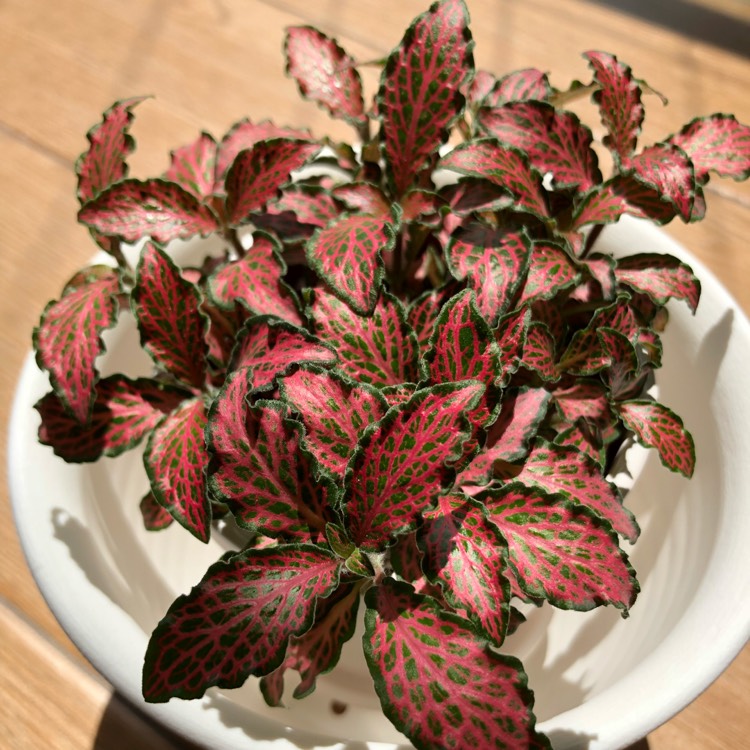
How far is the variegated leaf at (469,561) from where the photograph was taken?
50 cm

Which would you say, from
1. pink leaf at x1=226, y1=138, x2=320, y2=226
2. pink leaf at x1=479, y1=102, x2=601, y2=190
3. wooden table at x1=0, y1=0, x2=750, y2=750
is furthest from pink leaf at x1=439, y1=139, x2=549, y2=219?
wooden table at x1=0, y1=0, x2=750, y2=750

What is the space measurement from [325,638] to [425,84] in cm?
43

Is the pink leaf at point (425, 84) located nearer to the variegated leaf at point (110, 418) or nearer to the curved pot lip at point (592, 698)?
the variegated leaf at point (110, 418)

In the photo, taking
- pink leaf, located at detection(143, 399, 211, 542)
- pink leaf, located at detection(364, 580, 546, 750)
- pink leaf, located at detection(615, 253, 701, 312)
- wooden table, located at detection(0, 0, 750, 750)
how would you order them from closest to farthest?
pink leaf, located at detection(364, 580, 546, 750) → pink leaf, located at detection(143, 399, 211, 542) → pink leaf, located at detection(615, 253, 701, 312) → wooden table, located at detection(0, 0, 750, 750)

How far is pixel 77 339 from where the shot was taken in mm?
614

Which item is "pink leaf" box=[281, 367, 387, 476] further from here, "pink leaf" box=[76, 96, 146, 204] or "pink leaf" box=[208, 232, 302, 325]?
"pink leaf" box=[76, 96, 146, 204]

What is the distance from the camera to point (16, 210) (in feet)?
4.05

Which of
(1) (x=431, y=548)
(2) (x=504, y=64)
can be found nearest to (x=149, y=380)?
(1) (x=431, y=548)

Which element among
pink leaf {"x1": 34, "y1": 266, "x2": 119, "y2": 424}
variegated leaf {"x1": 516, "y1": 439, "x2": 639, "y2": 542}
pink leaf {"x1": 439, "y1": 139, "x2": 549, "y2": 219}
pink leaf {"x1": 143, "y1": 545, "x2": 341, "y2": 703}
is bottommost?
pink leaf {"x1": 143, "y1": 545, "x2": 341, "y2": 703}

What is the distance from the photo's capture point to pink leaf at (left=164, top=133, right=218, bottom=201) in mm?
763

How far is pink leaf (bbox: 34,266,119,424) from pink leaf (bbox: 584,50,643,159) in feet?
1.42

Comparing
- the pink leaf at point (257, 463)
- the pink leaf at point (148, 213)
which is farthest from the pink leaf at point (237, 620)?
the pink leaf at point (148, 213)

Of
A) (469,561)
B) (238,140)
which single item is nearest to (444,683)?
(469,561)

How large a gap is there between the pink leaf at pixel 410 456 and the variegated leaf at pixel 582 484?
12 cm
